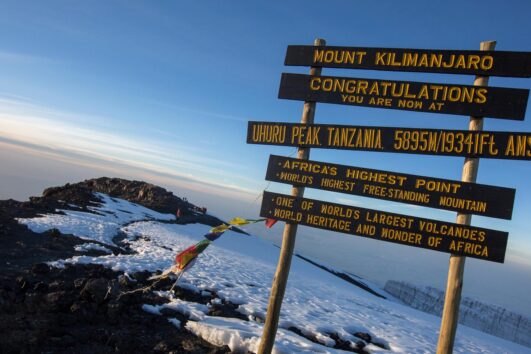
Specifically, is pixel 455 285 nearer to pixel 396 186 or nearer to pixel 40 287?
pixel 396 186

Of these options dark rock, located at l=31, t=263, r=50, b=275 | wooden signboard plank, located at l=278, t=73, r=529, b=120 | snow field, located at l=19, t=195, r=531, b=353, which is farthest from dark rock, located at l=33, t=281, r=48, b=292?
wooden signboard plank, located at l=278, t=73, r=529, b=120

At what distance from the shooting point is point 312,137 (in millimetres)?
7047

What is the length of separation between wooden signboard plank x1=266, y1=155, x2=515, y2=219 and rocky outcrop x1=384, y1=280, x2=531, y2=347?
115 feet

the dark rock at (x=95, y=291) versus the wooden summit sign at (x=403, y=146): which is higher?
the wooden summit sign at (x=403, y=146)

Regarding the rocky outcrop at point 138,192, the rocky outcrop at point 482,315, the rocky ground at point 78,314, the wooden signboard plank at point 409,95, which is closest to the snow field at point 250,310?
the rocky ground at point 78,314

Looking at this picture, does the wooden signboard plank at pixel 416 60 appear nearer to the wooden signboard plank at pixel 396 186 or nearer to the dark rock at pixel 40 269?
the wooden signboard plank at pixel 396 186

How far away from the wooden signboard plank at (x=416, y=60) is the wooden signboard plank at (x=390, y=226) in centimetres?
246

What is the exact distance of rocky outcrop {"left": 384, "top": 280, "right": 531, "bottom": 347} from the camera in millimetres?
33406

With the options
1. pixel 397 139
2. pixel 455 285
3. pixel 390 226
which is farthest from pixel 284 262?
pixel 397 139

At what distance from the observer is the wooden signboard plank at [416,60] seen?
5883mm

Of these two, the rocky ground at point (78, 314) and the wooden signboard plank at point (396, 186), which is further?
the rocky ground at point (78, 314)

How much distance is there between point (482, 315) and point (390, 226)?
37809mm

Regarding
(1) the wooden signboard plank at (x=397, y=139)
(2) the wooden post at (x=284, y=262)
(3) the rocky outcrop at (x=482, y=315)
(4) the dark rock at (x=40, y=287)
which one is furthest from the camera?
(3) the rocky outcrop at (x=482, y=315)

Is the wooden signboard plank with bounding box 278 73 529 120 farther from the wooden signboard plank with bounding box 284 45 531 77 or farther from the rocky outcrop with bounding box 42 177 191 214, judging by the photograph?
the rocky outcrop with bounding box 42 177 191 214
